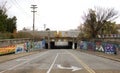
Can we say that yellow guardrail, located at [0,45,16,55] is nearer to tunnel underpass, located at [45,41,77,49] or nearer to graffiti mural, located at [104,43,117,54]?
graffiti mural, located at [104,43,117,54]

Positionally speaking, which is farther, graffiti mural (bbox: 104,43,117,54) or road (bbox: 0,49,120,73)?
graffiti mural (bbox: 104,43,117,54)

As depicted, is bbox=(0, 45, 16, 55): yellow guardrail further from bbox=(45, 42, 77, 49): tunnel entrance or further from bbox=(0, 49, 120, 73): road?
bbox=(45, 42, 77, 49): tunnel entrance

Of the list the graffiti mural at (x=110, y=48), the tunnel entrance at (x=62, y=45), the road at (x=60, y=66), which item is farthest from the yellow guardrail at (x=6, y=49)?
the tunnel entrance at (x=62, y=45)

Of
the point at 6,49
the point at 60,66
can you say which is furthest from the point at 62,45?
the point at 60,66

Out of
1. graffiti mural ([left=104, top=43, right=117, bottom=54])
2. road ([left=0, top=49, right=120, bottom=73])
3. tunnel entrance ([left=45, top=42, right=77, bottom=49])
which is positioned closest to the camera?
road ([left=0, top=49, right=120, bottom=73])

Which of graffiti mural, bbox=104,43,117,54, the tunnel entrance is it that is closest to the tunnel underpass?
the tunnel entrance

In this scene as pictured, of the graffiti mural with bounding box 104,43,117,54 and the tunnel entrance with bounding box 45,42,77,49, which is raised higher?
the tunnel entrance with bounding box 45,42,77,49

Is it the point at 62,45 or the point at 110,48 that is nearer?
the point at 110,48

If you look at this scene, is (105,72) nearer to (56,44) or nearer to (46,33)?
(46,33)

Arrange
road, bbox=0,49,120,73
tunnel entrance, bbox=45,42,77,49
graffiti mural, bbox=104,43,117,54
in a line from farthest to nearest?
tunnel entrance, bbox=45,42,77,49
graffiti mural, bbox=104,43,117,54
road, bbox=0,49,120,73

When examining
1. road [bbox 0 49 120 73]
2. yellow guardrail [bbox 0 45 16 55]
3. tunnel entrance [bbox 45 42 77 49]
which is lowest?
road [bbox 0 49 120 73]

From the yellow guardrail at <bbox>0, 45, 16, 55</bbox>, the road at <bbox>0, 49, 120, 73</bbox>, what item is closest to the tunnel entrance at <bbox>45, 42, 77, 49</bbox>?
the yellow guardrail at <bbox>0, 45, 16, 55</bbox>

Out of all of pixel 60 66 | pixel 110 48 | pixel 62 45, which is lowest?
pixel 60 66

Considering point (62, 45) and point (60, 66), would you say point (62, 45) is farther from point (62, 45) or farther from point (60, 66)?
point (60, 66)
